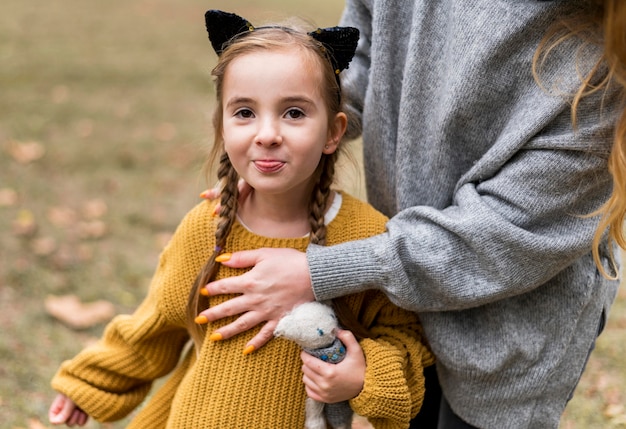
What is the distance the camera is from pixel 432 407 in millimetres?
2363

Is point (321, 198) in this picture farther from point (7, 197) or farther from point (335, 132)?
point (7, 197)

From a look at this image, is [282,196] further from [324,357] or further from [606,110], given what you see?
[606,110]

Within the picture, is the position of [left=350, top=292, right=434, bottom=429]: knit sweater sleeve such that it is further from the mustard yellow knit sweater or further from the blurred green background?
the blurred green background

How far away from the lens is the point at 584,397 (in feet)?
11.3

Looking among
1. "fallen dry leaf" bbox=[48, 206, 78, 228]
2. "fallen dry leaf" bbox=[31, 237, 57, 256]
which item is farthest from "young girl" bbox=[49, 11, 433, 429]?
"fallen dry leaf" bbox=[48, 206, 78, 228]

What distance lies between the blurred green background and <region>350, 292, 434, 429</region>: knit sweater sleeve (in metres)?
0.42

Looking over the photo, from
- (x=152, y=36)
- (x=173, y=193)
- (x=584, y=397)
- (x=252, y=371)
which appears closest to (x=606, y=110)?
(x=252, y=371)

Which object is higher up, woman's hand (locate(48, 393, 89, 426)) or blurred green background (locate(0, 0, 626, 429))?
woman's hand (locate(48, 393, 89, 426))

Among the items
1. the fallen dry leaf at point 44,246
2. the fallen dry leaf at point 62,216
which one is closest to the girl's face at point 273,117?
the fallen dry leaf at point 44,246

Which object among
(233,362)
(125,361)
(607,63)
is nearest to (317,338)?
(233,362)

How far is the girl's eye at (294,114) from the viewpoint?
1730 mm

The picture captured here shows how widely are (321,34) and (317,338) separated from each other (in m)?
0.70

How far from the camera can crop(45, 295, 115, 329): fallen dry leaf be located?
11.9ft

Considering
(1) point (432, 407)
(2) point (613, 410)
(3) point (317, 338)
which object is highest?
(3) point (317, 338)
